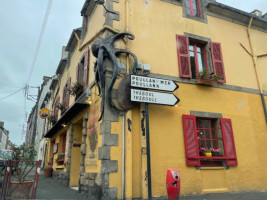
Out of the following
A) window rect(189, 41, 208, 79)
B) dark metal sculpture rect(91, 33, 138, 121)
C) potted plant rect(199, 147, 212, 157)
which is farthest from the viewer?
window rect(189, 41, 208, 79)

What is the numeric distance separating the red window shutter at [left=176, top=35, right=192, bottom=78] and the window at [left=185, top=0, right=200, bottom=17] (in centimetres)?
157

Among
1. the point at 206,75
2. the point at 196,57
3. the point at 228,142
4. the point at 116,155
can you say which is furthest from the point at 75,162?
the point at 196,57

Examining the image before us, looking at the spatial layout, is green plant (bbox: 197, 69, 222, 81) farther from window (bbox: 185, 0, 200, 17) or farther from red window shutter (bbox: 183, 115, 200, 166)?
window (bbox: 185, 0, 200, 17)

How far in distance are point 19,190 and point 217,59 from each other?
25.2 feet

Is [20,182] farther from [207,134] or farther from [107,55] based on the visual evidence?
[207,134]

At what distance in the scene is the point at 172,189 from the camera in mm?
4203

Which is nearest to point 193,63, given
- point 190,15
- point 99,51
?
point 190,15

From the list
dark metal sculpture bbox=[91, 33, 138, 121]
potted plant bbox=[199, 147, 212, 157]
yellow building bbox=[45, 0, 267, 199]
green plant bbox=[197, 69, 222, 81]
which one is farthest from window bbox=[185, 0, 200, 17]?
potted plant bbox=[199, 147, 212, 157]

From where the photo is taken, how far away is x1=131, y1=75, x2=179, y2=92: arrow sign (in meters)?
5.70

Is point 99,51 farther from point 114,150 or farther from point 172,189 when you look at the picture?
point 172,189

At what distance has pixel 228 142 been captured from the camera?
724cm

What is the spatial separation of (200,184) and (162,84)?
3.22 meters

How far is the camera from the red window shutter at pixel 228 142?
7.06 m

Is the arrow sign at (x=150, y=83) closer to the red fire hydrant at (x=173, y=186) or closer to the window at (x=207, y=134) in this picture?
the window at (x=207, y=134)
